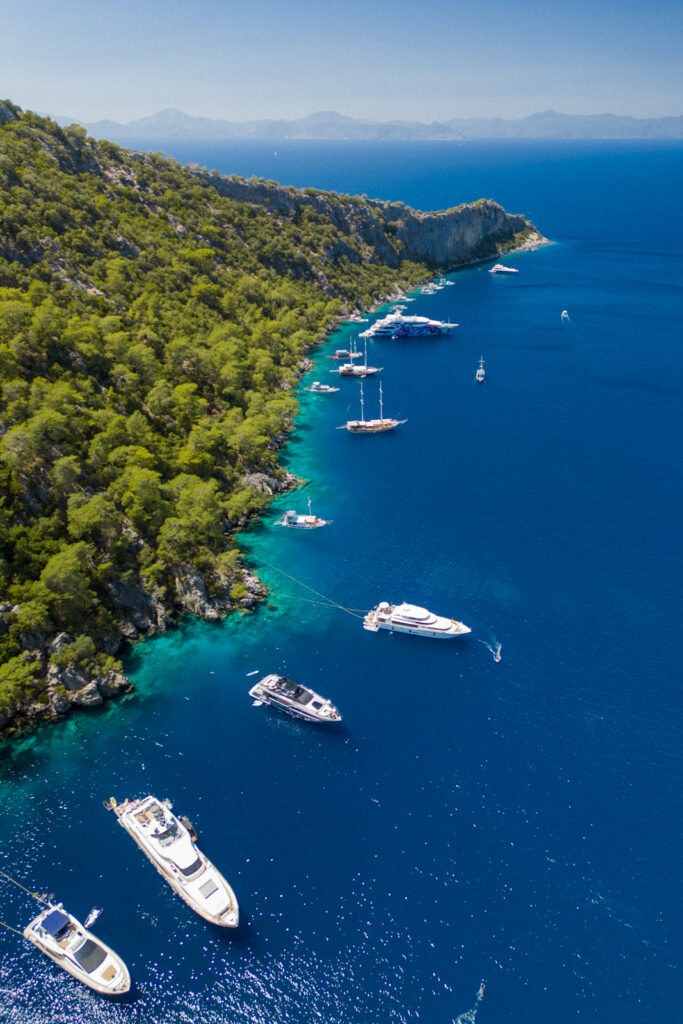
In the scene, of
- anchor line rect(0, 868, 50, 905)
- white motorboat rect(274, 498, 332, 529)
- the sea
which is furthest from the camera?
white motorboat rect(274, 498, 332, 529)

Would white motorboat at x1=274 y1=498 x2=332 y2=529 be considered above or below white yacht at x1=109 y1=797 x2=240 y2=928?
above

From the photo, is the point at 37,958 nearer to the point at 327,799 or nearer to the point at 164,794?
the point at 164,794

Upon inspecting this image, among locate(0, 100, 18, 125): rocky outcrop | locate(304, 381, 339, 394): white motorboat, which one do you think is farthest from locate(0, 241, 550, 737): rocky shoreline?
locate(0, 100, 18, 125): rocky outcrop

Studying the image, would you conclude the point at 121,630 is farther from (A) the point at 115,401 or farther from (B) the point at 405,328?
(B) the point at 405,328

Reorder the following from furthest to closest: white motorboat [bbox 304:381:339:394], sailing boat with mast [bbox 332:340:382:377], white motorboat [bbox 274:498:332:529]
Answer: sailing boat with mast [bbox 332:340:382:377], white motorboat [bbox 304:381:339:394], white motorboat [bbox 274:498:332:529]

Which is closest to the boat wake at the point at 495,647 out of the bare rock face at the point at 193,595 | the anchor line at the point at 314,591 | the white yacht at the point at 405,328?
the anchor line at the point at 314,591

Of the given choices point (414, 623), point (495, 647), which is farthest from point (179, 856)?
point (495, 647)

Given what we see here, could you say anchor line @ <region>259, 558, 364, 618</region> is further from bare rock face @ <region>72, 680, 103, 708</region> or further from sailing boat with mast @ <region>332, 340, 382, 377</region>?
sailing boat with mast @ <region>332, 340, 382, 377</region>

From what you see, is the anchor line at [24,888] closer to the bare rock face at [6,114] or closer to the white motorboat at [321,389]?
the white motorboat at [321,389]

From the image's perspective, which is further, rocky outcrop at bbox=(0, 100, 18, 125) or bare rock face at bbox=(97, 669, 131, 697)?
rocky outcrop at bbox=(0, 100, 18, 125)
